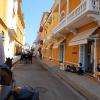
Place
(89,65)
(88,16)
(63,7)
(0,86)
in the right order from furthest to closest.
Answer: (63,7), (89,65), (88,16), (0,86)

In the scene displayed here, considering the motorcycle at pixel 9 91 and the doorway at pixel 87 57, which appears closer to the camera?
the motorcycle at pixel 9 91

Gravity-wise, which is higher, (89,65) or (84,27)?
(84,27)

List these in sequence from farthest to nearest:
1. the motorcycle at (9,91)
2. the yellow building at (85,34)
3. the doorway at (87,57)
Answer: the doorway at (87,57), the yellow building at (85,34), the motorcycle at (9,91)

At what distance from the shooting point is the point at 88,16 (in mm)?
15859

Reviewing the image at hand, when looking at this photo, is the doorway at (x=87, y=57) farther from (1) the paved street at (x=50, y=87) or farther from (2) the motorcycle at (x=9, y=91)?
(2) the motorcycle at (x=9, y=91)

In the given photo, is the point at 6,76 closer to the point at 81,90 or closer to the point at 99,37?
the point at 81,90

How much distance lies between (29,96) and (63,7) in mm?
25240

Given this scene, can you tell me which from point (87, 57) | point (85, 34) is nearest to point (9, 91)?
point (85, 34)

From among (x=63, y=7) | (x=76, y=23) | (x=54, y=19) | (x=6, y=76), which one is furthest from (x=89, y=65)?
(x=54, y=19)

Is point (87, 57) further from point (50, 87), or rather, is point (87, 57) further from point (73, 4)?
point (50, 87)

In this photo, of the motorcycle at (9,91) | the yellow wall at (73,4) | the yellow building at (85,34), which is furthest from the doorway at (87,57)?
the motorcycle at (9,91)

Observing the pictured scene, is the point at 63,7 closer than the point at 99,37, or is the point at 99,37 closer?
the point at 99,37

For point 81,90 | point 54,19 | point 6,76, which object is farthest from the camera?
point 54,19

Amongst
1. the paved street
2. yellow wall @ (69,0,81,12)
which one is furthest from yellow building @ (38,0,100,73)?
the paved street
